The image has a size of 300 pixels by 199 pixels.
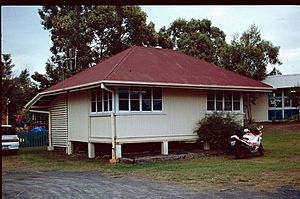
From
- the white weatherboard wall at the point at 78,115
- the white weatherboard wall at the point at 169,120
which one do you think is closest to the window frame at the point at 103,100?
the white weatherboard wall at the point at 78,115

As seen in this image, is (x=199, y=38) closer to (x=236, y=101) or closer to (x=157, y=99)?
(x=236, y=101)

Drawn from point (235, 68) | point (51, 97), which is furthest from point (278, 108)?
point (51, 97)

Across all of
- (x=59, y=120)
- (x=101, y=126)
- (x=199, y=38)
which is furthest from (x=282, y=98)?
(x=101, y=126)

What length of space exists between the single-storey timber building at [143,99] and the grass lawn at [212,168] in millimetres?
1550

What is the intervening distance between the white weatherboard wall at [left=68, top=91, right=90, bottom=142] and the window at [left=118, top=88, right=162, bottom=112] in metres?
2.18

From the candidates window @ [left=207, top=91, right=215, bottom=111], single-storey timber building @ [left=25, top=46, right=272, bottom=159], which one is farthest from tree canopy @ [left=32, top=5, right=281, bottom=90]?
window @ [left=207, top=91, right=215, bottom=111]

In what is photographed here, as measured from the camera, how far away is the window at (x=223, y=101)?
18.2 m

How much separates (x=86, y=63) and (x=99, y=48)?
1.40 meters

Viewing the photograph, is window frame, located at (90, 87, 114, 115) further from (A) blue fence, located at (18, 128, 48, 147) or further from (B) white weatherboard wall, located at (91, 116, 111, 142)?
(A) blue fence, located at (18, 128, 48, 147)

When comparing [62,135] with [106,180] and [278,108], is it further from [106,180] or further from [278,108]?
[278,108]

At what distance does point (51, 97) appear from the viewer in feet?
68.2

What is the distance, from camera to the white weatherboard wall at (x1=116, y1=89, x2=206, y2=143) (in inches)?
600

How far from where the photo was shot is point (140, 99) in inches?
621

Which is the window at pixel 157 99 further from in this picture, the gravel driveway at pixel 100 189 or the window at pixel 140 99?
the gravel driveway at pixel 100 189
